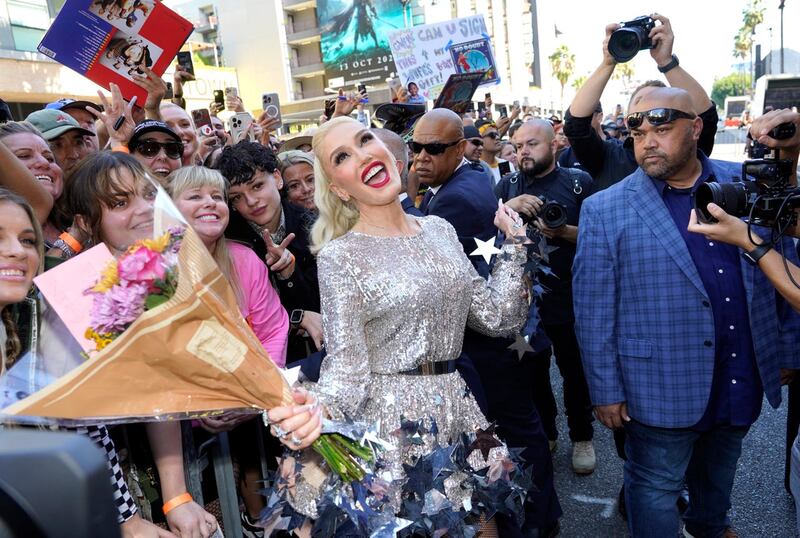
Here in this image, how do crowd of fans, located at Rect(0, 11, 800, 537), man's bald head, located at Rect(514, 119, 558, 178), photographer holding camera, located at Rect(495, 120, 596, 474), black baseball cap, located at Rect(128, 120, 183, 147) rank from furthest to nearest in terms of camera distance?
man's bald head, located at Rect(514, 119, 558, 178)
photographer holding camera, located at Rect(495, 120, 596, 474)
black baseball cap, located at Rect(128, 120, 183, 147)
crowd of fans, located at Rect(0, 11, 800, 537)

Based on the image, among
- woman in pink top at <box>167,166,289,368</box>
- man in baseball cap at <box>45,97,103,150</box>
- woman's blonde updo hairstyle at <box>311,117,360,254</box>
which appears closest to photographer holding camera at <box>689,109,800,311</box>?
woman's blonde updo hairstyle at <box>311,117,360,254</box>

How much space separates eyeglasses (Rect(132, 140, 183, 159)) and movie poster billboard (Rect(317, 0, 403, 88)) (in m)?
38.5

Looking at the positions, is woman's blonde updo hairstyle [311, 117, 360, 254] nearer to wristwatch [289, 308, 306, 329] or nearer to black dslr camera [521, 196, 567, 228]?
wristwatch [289, 308, 306, 329]

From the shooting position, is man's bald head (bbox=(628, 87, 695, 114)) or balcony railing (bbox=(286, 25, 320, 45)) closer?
man's bald head (bbox=(628, 87, 695, 114))

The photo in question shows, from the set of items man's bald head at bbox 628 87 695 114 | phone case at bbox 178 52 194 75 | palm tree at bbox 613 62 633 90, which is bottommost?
man's bald head at bbox 628 87 695 114

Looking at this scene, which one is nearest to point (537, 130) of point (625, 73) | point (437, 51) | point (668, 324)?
point (668, 324)

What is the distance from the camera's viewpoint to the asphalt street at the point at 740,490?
3.23 metres

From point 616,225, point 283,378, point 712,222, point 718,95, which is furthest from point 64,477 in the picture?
point 718,95

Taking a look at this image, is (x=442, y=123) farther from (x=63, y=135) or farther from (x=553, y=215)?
(x=63, y=135)

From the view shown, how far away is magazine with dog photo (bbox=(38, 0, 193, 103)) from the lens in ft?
12.6

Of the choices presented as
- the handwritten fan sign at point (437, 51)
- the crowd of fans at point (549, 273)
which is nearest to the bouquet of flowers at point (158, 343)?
the crowd of fans at point (549, 273)

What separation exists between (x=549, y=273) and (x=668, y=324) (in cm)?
56

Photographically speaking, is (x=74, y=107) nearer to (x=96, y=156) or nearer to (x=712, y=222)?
(x=96, y=156)

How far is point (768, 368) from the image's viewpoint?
2545 millimetres
